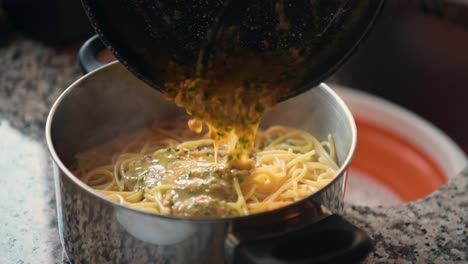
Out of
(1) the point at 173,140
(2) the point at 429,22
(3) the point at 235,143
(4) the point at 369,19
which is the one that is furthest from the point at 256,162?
(2) the point at 429,22

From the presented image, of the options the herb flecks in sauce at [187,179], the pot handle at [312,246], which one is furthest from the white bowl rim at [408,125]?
the pot handle at [312,246]

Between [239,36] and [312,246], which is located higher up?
[239,36]

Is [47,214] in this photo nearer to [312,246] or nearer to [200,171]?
[200,171]

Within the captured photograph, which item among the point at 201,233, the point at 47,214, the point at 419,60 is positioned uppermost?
the point at 201,233

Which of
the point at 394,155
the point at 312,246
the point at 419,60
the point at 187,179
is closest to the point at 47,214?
the point at 187,179

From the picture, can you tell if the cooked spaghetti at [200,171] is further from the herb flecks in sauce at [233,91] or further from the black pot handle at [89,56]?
the black pot handle at [89,56]

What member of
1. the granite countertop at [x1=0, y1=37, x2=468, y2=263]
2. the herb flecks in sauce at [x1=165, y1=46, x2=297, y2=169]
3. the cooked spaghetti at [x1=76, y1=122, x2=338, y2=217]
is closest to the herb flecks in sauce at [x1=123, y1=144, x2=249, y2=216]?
the cooked spaghetti at [x1=76, y1=122, x2=338, y2=217]
